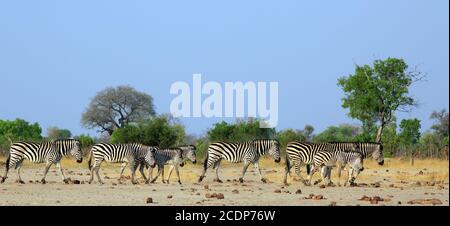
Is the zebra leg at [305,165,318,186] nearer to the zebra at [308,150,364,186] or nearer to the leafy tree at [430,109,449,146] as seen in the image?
the zebra at [308,150,364,186]

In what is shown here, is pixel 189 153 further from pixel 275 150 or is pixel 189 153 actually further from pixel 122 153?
pixel 275 150

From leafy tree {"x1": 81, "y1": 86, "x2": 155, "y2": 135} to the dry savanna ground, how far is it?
122 feet

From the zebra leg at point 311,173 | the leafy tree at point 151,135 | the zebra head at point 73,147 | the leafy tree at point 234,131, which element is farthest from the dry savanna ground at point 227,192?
the leafy tree at point 234,131

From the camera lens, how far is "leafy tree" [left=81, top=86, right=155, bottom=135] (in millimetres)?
67125

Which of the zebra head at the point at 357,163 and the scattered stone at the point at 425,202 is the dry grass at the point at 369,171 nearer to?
the zebra head at the point at 357,163

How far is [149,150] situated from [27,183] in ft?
10.8

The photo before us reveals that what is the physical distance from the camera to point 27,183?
23031 millimetres

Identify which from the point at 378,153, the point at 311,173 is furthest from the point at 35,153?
the point at 378,153

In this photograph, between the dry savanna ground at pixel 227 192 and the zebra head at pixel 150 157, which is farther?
the zebra head at pixel 150 157

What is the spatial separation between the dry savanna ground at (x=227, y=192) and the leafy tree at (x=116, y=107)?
122 ft

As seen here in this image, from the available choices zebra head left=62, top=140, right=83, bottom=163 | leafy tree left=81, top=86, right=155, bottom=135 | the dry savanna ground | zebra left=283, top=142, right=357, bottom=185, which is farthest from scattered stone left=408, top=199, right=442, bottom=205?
leafy tree left=81, top=86, right=155, bottom=135

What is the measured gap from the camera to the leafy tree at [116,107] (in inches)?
2643
